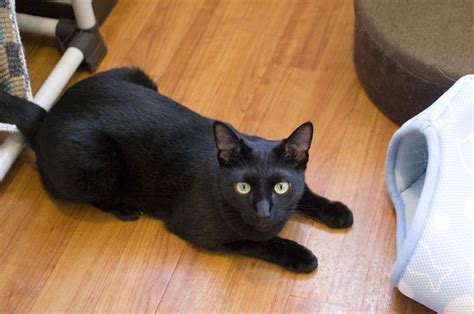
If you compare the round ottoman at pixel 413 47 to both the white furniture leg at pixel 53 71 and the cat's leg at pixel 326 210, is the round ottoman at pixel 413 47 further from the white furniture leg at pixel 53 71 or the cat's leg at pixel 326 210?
the white furniture leg at pixel 53 71

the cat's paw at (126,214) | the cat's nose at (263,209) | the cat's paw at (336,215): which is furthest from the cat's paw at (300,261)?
the cat's paw at (126,214)

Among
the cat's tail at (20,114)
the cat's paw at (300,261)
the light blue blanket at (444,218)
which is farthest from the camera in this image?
the cat's tail at (20,114)

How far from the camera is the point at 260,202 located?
4.41 feet

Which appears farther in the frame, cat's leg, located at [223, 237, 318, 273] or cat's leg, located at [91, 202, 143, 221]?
cat's leg, located at [91, 202, 143, 221]

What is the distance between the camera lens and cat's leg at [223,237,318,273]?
1519mm

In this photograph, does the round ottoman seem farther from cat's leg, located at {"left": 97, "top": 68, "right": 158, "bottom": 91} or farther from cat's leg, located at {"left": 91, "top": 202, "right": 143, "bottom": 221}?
cat's leg, located at {"left": 91, "top": 202, "right": 143, "bottom": 221}

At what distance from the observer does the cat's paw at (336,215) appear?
5.22 feet

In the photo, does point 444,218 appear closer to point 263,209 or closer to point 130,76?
point 263,209

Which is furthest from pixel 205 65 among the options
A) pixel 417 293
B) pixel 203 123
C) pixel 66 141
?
pixel 417 293

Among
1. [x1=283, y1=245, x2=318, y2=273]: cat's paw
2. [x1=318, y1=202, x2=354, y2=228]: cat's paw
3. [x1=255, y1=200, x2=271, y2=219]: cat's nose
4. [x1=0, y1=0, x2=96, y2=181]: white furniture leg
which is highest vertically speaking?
[x1=255, y1=200, x2=271, y2=219]: cat's nose

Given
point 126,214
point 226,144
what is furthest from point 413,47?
point 126,214

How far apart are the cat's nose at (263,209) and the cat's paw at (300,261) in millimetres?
223

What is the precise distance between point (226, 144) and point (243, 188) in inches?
3.8

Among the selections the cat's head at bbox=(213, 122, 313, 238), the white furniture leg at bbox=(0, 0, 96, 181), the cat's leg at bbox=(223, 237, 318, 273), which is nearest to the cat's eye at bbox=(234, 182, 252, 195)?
the cat's head at bbox=(213, 122, 313, 238)
